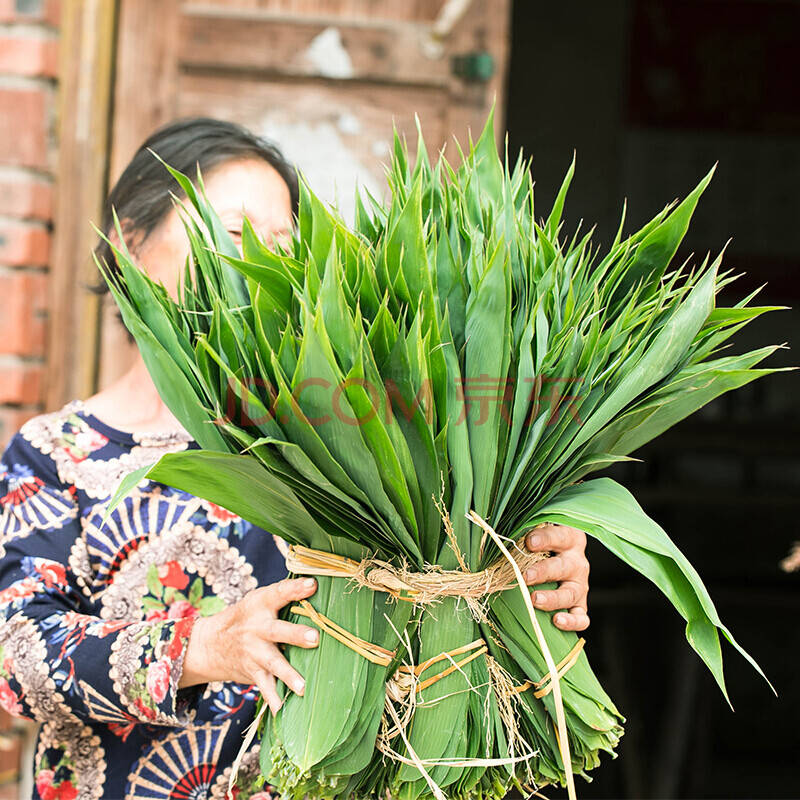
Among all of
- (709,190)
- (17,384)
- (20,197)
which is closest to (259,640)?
(17,384)

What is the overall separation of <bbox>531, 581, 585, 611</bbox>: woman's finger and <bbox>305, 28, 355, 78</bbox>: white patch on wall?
1220mm

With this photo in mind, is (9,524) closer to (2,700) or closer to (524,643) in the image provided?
(2,700)

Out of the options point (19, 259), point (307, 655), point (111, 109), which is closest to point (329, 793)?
point (307, 655)

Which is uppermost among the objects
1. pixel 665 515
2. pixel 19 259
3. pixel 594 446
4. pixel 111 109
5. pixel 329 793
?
pixel 111 109

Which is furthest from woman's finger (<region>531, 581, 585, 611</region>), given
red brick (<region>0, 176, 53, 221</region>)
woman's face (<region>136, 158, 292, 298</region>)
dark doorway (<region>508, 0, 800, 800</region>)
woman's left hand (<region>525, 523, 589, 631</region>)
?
dark doorway (<region>508, 0, 800, 800</region>)

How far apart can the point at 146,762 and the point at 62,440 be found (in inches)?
13.6

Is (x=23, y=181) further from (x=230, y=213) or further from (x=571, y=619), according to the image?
(x=571, y=619)

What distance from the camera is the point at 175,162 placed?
38.2 inches

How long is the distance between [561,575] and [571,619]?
0.11 feet

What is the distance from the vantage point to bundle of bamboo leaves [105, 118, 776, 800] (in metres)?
0.61

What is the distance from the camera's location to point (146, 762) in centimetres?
93

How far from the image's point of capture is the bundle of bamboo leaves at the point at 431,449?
61cm

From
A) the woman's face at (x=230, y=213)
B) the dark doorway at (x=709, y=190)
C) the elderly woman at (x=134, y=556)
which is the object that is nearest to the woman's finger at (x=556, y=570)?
the elderly woman at (x=134, y=556)

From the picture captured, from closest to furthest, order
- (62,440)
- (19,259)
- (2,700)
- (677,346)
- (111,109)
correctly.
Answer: (677,346) < (2,700) < (62,440) < (19,259) < (111,109)
